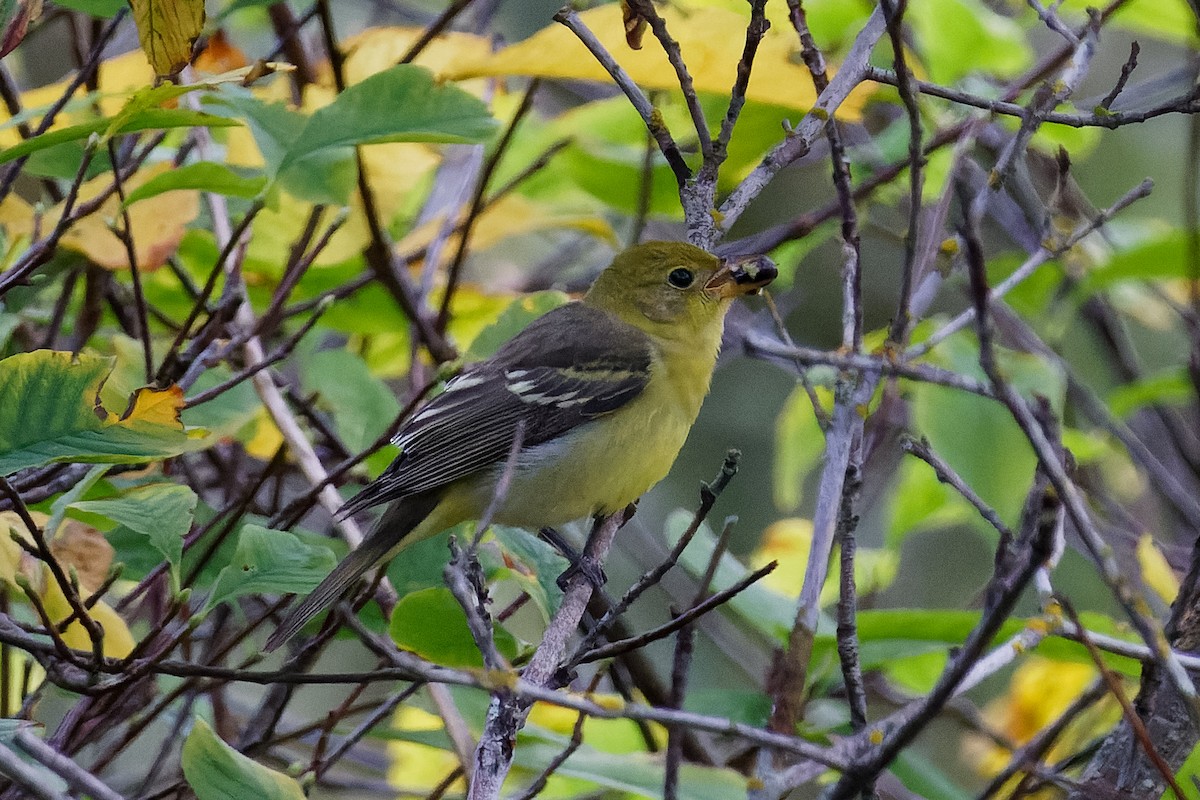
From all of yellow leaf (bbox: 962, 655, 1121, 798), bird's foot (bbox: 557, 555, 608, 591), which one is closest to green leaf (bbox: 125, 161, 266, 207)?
bird's foot (bbox: 557, 555, 608, 591)

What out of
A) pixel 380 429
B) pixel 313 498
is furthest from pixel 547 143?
pixel 313 498

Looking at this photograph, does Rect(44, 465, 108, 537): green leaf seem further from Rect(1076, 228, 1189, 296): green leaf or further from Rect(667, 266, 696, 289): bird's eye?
Rect(1076, 228, 1189, 296): green leaf

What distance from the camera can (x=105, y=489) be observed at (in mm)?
2607

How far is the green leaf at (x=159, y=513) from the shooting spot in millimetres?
2139

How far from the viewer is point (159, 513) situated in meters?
2.20

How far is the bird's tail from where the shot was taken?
302 centimetres

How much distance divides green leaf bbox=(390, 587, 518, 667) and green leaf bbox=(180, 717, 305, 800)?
493 mm

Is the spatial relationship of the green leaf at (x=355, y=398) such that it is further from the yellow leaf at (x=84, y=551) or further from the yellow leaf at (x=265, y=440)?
the yellow leaf at (x=84, y=551)

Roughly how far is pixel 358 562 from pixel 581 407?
0.94 meters

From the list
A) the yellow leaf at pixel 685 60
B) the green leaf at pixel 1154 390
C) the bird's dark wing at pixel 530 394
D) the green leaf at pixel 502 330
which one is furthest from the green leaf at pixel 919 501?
the green leaf at pixel 502 330

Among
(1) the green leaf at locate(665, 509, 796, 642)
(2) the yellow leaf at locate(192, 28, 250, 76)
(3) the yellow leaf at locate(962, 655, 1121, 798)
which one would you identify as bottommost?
(3) the yellow leaf at locate(962, 655, 1121, 798)

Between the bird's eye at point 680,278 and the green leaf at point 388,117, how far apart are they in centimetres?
137

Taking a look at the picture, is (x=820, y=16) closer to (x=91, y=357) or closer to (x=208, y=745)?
(x=91, y=357)

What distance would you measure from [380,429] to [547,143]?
118 centimetres
